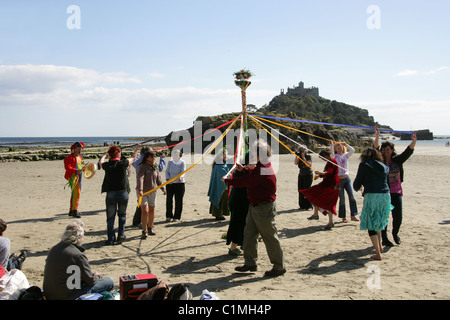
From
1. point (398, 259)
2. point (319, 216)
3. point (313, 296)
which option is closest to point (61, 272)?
point (313, 296)

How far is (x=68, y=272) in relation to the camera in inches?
162

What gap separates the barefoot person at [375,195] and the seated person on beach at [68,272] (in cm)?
446

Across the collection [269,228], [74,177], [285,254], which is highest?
[74,177]

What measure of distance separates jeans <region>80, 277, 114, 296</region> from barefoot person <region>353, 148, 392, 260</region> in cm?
427

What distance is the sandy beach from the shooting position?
498 centimetres

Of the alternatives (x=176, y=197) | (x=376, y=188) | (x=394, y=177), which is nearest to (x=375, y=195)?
(x=376, y=188)

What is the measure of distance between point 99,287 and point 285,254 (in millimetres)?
3472

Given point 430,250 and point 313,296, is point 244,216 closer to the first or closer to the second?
point 313,296

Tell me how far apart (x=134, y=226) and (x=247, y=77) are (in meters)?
4.53

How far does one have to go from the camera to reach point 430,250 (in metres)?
6.59

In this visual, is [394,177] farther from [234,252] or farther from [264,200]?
[234,252]

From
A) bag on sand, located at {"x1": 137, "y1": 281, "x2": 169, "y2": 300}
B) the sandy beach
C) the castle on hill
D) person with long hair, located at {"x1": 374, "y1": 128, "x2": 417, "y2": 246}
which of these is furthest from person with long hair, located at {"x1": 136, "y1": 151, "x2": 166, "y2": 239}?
the castle on hill

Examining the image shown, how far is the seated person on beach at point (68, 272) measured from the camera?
409cm

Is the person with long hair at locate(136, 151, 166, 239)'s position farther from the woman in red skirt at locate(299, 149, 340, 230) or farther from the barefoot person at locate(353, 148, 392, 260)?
the barefoot person at locate(353, 148, 392, 260)
